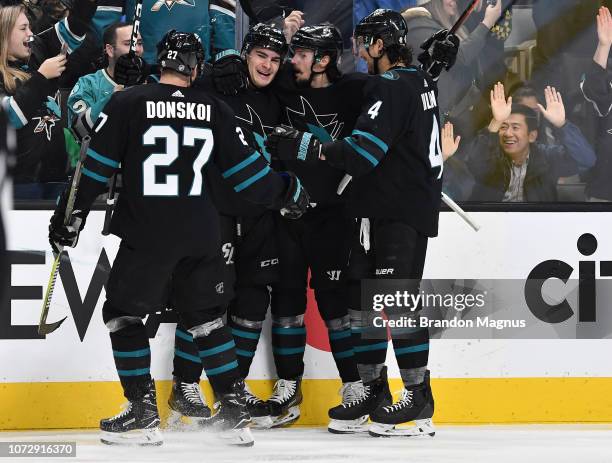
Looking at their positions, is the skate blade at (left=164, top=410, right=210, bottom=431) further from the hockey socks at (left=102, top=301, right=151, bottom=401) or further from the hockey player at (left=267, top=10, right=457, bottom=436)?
the hockey player at (left=267, top=10, right=457, bottom=436)

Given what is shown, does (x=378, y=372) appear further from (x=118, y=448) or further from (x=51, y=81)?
(x=51, y=81)

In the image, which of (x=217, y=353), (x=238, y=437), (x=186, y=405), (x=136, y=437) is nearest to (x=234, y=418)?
(x=238, y=437)

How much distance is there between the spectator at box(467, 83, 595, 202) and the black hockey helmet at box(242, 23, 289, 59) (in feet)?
3.02

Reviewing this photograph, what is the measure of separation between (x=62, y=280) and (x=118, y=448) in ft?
2.65

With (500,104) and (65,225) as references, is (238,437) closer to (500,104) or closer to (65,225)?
(65,225)

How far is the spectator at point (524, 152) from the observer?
4.96m

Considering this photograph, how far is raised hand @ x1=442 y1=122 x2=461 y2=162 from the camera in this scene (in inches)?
197

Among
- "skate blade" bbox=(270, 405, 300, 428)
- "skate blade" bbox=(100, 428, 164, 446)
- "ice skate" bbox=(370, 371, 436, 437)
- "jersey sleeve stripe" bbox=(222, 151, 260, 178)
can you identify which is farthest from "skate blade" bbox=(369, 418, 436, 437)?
"jersey sleeve stripe" bbox=(222, 151, 260, 178)

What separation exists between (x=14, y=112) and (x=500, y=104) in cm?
188

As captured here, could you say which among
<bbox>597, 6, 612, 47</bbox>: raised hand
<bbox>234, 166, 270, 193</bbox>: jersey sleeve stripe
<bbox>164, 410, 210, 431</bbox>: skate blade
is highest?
<bbox>597, 6, 612, 47</bbox>: raised hand

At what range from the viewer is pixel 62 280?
4645 millimetres

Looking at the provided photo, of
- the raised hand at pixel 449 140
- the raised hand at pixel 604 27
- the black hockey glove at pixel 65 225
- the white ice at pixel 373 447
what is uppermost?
the raised hand at pixel 604 27

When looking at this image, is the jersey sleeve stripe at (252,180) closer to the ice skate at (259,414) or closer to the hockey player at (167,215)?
the hockey player at (167,215)

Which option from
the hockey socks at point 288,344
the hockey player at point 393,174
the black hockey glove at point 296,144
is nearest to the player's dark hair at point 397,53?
the hockey player at point 393,174
